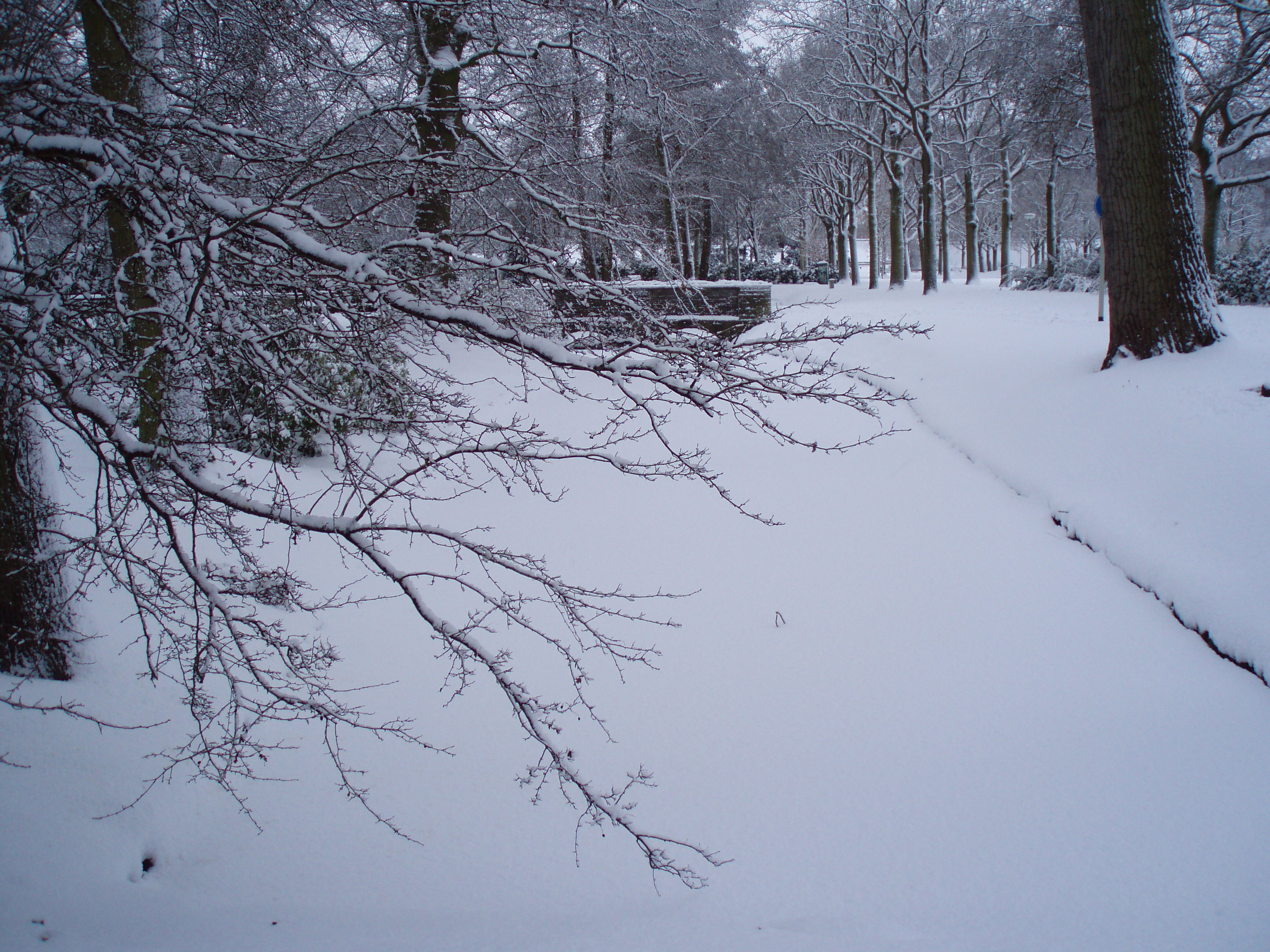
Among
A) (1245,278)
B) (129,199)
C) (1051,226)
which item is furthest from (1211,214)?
(129,199)

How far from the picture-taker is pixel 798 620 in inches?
197

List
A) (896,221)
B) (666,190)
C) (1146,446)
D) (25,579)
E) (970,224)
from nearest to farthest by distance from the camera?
(25,579), (1146,446), (666,190), (896,221), (970,224)

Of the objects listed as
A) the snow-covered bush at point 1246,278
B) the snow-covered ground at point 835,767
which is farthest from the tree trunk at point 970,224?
the snow-covered ground at point 835,767

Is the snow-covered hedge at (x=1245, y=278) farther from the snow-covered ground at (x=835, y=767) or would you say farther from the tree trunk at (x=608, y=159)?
the tree trunk at (x=608, y=159)

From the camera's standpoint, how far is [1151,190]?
6.88m

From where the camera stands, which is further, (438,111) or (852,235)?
(852,235)

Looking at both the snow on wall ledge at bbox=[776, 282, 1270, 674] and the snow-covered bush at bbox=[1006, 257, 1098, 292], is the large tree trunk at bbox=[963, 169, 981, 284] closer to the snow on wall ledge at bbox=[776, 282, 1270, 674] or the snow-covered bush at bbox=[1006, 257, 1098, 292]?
the snow-covered bush at bbox=[1006, 257, 1098, 292]

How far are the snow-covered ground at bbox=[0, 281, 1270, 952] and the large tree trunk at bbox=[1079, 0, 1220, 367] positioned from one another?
762mm

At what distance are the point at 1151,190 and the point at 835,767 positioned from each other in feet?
21.3

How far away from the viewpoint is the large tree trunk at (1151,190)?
22.3 feet

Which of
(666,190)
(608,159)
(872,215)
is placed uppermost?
(666,190)

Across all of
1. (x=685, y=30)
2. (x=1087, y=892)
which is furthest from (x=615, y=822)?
(x=685, y=30)

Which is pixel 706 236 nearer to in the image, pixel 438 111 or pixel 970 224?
pixel 970 224

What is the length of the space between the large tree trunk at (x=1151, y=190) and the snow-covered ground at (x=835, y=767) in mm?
762
